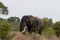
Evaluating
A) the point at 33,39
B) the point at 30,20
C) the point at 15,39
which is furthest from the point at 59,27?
the point at 15,39

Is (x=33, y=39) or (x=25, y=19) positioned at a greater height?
(x=25, y=19)

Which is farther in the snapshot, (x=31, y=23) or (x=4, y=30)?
(x=31, y=23)

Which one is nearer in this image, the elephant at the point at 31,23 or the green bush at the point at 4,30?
the green bush at the point at 4,30

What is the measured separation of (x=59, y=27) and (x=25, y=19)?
535 cm

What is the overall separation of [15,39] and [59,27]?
11159mm

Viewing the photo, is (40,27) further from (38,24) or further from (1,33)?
(1,33)

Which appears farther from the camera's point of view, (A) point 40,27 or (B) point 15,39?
(A) point 40,27

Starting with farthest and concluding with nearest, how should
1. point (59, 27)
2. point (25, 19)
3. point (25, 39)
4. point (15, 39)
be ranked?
point (59, 27) < point (25, 19) < point (25, 39) < point (15, 39)

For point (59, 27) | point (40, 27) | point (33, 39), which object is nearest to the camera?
point (33, 39)

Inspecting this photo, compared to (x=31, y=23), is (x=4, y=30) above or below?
below

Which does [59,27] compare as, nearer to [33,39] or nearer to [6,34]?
[33,39]

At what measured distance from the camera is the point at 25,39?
870 cm

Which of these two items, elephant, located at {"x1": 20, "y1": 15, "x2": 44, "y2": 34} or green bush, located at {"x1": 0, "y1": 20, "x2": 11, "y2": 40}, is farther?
elephant, located at {"x1": 20, "y1": 15, "x2": 44, "y2": 34}

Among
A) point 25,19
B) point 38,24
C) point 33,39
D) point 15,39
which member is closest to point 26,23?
point 25,19
